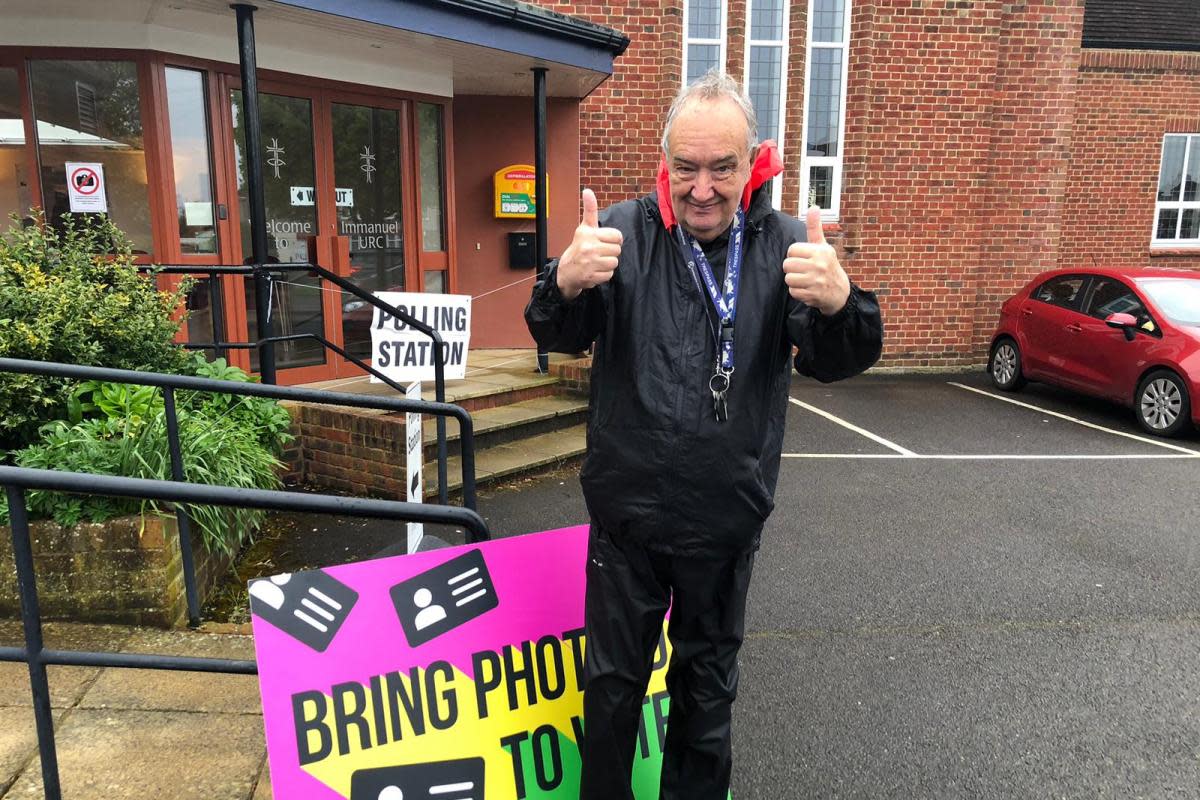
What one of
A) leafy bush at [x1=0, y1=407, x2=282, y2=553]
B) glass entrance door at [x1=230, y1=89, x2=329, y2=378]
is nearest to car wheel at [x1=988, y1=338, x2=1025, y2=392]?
glass entrance door at [x1=230, y1=89, x2=329, y2=378]

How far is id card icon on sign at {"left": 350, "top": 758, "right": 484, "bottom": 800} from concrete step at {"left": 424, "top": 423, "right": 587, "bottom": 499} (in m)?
3.32

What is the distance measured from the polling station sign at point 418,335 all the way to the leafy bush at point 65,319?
1140 mm

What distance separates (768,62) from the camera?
1062cm

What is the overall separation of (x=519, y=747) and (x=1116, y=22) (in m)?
15.6

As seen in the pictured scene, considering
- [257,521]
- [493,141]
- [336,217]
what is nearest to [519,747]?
[257,521]

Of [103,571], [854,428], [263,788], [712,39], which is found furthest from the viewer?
[712,39]

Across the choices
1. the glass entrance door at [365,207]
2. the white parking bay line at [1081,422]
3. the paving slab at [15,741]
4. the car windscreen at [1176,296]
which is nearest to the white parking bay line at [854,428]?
the white parking bay line at [1081,422]

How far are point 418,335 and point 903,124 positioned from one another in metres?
7.64

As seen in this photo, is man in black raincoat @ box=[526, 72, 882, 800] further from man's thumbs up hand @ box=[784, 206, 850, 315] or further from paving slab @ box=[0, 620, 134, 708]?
paving slab @ box=[0, 620, 134, 708]

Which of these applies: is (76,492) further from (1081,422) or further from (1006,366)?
(1006,366)

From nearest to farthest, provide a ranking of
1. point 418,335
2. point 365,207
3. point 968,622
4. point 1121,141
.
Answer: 1. point 968,622
2. point 418,335
3. point 365,207
4. point 1121,141

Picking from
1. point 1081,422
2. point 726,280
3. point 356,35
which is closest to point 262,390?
point 726,280

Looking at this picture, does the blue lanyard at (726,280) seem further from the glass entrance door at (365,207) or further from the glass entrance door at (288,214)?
the glass entrance door at (365,207)

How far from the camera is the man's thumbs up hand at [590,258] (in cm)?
185
